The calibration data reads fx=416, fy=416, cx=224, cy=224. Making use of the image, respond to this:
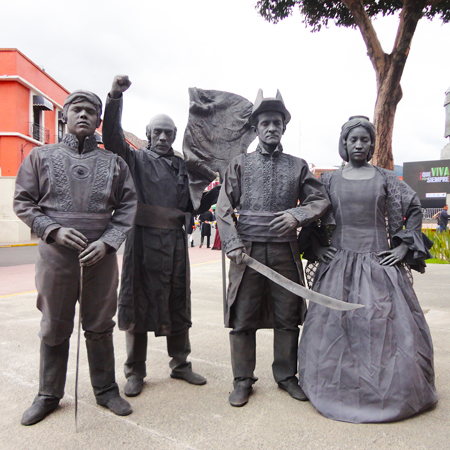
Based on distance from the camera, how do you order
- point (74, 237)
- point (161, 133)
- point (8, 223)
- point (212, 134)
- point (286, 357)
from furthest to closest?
point (8, 223), point (212, 134), point (161, 133), point (286, 357), point (74, 237)

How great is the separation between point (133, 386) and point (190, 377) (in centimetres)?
44

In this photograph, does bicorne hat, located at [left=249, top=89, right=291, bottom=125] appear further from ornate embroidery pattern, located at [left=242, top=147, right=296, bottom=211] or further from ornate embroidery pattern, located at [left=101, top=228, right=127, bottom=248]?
ornate embroidery pattern, located at [left=101, top=228, right=127, bottom=248]

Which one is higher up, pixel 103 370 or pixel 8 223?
pixel 8 223

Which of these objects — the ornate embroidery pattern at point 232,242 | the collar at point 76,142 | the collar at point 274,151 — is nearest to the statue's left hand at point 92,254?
the collar at point 76,142

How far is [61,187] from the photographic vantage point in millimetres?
2488

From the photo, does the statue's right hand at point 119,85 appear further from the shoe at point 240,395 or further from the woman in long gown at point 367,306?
the shoe at point 240,395

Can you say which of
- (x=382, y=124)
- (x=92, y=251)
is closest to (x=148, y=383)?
(x=92, y=251)

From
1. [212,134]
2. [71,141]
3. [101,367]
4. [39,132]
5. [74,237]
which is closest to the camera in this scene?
[74,237]

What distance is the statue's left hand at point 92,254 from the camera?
2.41 m

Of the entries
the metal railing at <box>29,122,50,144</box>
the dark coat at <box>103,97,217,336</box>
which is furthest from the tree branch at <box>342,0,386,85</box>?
the metal railing at <box>29,122,50,144</box>

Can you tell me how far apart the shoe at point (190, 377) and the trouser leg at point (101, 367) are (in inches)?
23.6

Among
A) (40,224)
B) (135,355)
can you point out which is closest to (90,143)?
(40,224)

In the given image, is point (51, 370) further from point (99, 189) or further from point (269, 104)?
point (269, 104)

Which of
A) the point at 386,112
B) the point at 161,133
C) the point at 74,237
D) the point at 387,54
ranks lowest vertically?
the point at 74,237
